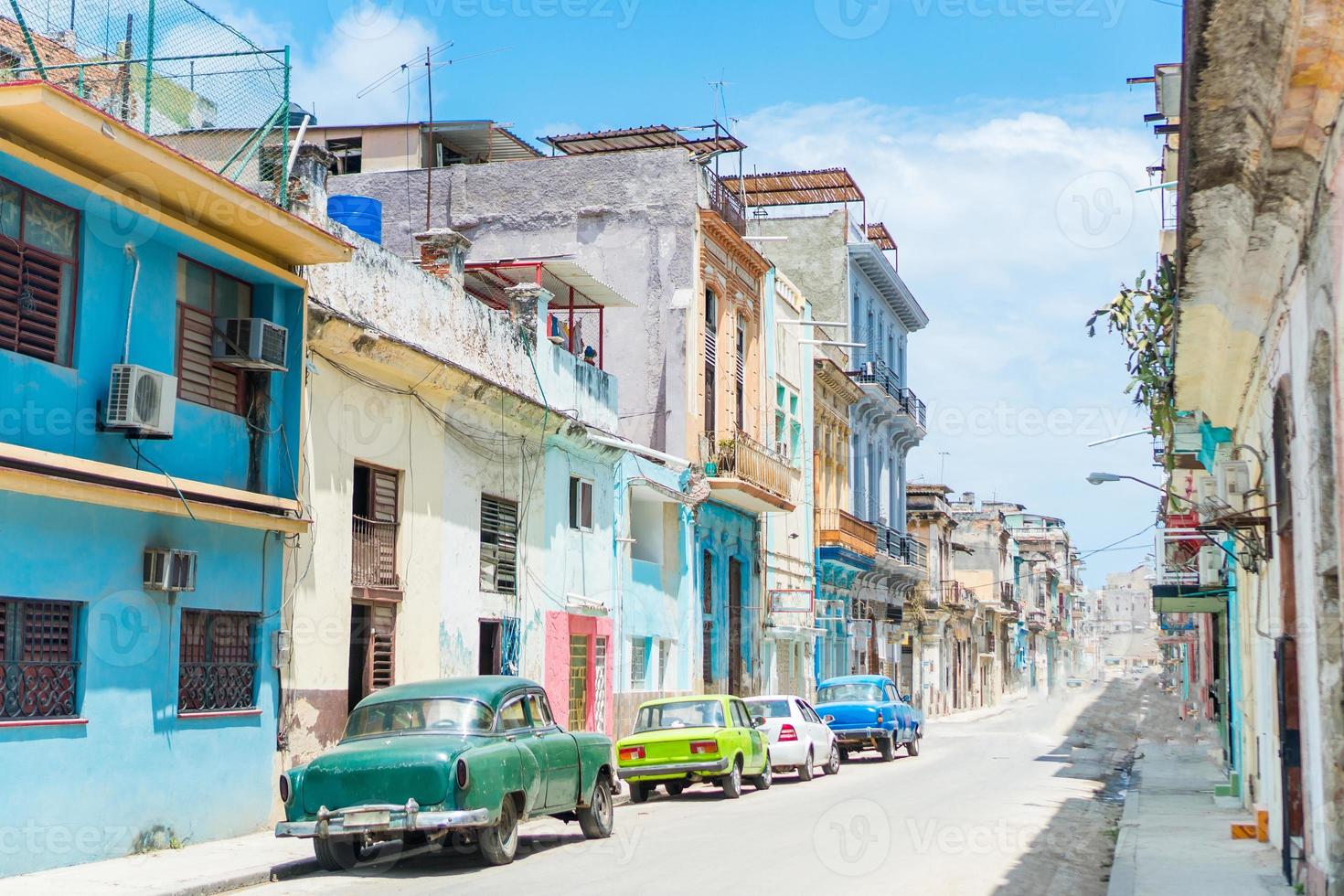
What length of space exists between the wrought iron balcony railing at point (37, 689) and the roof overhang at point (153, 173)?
4375 mm

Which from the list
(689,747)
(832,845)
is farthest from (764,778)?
(832,845)

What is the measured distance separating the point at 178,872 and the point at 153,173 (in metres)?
6.41

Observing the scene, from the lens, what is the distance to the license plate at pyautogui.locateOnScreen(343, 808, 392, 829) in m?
12.5

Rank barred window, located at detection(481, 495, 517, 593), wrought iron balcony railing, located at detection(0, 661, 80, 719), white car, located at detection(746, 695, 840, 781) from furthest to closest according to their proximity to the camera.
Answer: white car, located at detection(746, 695, 840, 781) < barred window, located at detection(481, 495, 517, 593) < wrought iron balcony railing, located at detection(0, 661, 80, 719)

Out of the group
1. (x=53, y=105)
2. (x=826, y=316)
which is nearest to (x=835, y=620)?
(x=826, y=316)

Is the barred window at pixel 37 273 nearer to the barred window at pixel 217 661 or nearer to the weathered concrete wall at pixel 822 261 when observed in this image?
the barred window at pixel 217 661

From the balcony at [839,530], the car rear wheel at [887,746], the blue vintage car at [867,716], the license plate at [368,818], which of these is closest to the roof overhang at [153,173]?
the license plate at [368,818]

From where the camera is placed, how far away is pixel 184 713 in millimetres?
15000

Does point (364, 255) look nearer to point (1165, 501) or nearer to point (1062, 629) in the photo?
point (1165, 501)

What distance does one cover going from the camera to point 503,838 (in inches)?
523

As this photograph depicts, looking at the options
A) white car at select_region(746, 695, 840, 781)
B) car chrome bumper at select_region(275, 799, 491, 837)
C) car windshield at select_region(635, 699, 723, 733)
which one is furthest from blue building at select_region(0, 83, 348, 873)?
white car at select_region(746, 695, 840, 781)

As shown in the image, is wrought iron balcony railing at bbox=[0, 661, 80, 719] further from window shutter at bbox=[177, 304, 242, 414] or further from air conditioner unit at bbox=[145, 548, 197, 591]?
window shutter at bbox=[177, 304, 242, 414]

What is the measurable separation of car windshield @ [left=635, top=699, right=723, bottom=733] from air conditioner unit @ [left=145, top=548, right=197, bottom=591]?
316 inches

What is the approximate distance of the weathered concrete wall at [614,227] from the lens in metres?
31.3
